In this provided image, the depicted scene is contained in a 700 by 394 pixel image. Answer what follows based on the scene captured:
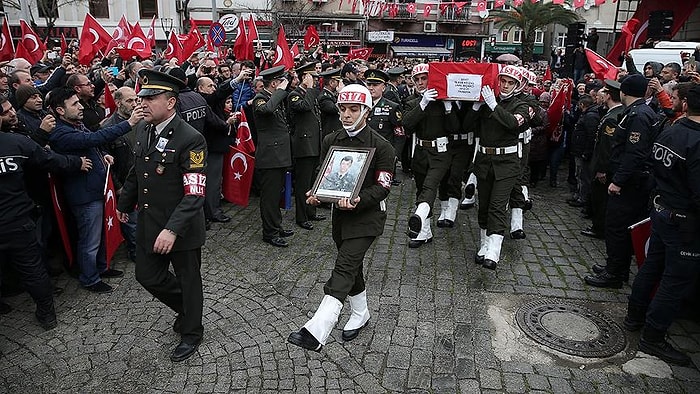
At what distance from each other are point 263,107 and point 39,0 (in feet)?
108

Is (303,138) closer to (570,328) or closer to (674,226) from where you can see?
(570,328)

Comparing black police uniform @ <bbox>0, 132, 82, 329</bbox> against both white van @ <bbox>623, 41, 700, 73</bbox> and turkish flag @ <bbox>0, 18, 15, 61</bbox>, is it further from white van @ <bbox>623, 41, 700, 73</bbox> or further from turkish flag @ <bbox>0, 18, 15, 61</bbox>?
white van @ <bbox>623, 41, 700, 73</bbox>

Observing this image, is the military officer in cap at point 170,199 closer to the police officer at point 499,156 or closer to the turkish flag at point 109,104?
the turkish flag at point 109,104

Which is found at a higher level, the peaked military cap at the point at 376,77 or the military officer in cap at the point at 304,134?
the peaked military cap at the point at 376,77

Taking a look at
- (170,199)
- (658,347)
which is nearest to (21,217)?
(170,199)

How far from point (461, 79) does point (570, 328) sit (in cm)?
308

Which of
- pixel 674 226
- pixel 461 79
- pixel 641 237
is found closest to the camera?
pixel 674 226

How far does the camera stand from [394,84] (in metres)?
Answer: 11.9

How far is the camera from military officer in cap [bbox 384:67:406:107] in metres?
10.4

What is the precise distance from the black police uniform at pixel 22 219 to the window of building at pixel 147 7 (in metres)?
37.1

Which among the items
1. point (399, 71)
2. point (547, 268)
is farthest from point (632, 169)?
point (399, 71)

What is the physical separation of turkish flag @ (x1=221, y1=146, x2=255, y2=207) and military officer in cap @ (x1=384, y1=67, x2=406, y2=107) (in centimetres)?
317

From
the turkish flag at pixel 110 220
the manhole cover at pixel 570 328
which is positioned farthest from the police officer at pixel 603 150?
the turkish flag at pixel 110 220

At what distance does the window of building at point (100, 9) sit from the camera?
3647 centimetres
